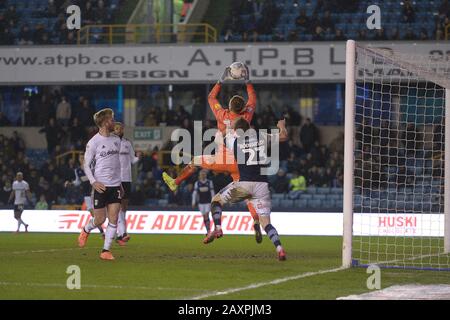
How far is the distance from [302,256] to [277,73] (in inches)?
596

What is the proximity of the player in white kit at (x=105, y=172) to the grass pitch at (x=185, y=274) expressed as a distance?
0.62 metres

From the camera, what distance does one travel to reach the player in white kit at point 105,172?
13.7 metres

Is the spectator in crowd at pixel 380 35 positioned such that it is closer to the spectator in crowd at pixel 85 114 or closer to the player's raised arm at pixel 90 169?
the spectator in crowd at pixel 85 114

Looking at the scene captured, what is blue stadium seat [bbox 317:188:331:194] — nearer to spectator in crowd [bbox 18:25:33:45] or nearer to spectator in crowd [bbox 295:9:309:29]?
spectator in crowd [bbox 295:9:309:29]

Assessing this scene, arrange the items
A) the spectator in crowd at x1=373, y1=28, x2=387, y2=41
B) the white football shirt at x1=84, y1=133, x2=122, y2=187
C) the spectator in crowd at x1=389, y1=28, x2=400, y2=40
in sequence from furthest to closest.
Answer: the spectator in crowd at x1=389, y1=28, x2=400, y2=40 → the spectator in crowd at x1=373, y1=28, x2=387, y2=41 → the white football shirt at x1=84, y1=133, x2=122, y2=187

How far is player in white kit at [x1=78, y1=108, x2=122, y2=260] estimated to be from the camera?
44.8 feet

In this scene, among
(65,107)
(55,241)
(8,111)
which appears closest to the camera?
(55,241)

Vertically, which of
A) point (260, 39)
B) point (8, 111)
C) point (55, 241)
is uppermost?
point (260, 39)

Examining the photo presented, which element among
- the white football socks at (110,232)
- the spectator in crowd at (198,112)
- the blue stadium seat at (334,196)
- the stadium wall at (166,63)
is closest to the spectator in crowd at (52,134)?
the stadium wall at (166,63)

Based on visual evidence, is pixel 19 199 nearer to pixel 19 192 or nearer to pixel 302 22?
pixel 19 192

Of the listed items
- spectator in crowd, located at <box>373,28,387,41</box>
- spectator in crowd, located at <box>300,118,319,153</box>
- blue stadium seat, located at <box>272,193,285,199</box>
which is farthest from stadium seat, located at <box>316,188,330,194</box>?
spectator in crowd, located at <box>373,28,387,41</box>

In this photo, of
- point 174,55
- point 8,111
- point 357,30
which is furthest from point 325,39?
point 8,111
